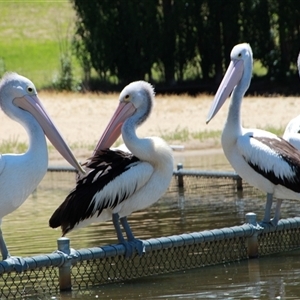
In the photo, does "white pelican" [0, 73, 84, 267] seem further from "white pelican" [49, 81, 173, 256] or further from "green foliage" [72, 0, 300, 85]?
"green foliage" [72, 0, 300, 85]

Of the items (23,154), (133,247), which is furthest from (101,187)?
(23,154)

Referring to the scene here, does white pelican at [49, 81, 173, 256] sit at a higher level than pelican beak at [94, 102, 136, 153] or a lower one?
lower

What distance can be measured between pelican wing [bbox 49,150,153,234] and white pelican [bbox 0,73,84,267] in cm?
23

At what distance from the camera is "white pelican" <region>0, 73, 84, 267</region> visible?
5668mm

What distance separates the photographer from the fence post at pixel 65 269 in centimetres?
579

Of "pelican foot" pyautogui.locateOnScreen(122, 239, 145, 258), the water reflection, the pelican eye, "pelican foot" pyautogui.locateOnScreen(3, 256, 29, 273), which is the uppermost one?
the pelican eye

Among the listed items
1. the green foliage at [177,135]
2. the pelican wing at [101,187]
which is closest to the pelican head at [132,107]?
the pelican wing at [101,187]

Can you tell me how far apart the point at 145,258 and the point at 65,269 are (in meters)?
0.78

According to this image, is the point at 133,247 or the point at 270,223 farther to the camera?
the point at 270,223

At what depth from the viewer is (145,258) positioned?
6.46m

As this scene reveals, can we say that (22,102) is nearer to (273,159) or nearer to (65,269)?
(65,269)

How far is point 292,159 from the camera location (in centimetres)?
688

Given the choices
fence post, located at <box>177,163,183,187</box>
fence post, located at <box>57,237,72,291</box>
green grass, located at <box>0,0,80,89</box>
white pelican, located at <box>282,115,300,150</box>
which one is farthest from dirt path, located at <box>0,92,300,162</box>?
green grass, located at <box>0,0,80,89</box>

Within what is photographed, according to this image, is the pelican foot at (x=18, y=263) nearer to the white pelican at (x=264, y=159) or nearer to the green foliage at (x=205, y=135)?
the white pelican at (x=264, y=159)
